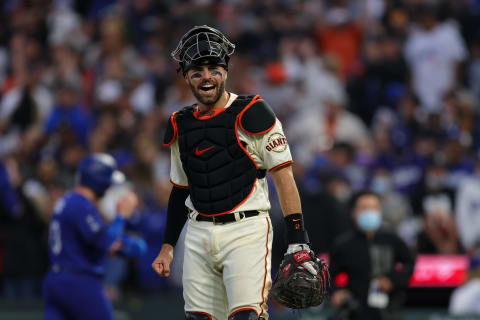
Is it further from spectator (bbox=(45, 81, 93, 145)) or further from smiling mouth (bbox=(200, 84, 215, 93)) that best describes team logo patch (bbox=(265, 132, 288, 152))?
spectator (bbox=(45, 81, 93, 145))

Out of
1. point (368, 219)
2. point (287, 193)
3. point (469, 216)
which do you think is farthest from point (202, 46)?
point (469, 216)

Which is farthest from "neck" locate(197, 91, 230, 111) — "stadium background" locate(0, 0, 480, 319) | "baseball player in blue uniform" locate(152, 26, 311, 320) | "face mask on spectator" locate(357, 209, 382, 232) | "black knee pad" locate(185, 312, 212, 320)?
"stadium background" locate(0, 0, 480, 319)

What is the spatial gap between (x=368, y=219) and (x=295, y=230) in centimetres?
328

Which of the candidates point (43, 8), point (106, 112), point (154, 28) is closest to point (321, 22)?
point (154, 28)

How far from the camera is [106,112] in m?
13.7

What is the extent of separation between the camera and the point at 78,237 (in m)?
7.52

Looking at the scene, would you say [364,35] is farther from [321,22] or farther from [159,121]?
[159,121]

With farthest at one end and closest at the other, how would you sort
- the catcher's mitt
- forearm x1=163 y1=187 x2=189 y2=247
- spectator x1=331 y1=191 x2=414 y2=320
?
spectator x1=331 y1=191 x2=414 y2=320 < forearm x1=163 y1=187 x2=189 y2=247 < the catcher's mitt

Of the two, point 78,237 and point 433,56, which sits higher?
point 433,56

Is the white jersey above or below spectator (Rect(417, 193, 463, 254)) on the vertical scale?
above

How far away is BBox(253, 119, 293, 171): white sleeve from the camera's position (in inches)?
195

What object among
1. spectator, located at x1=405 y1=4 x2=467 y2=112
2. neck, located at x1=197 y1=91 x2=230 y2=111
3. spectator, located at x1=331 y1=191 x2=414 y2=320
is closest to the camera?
neck, located at x1=197 y1=91 x2=230 y2=111

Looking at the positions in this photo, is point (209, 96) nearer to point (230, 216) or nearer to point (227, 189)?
point (227, 189)

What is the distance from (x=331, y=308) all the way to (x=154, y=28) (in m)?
6.89
